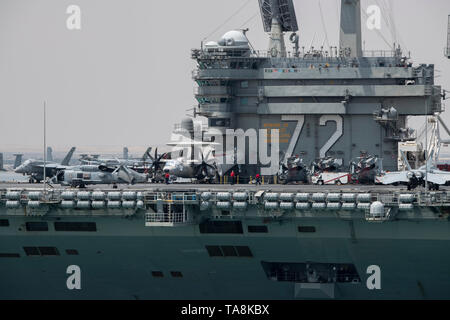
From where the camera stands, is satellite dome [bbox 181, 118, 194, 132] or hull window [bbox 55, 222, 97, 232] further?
satellite dome [bbox 181, 118, 194, 132]

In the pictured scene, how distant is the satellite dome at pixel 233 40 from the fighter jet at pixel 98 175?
27.0ft

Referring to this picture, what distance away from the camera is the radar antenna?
39875mm

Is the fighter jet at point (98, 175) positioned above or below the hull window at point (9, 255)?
above

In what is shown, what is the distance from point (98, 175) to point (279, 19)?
482 inches

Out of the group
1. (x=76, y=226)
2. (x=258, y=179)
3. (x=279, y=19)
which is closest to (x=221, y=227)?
(x=76, y=226)

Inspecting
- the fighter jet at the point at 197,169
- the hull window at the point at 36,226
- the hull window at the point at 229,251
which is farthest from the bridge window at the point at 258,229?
the fighter jet at the point at 197,169

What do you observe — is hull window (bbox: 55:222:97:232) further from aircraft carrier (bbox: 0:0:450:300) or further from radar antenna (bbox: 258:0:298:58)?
radar antenna (bbox: 258:0:298:58)

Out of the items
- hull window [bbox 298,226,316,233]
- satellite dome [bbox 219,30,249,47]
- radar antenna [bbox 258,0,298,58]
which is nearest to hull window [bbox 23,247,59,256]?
hull window [bbox 298,226,316,233]

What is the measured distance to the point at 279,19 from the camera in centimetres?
3997

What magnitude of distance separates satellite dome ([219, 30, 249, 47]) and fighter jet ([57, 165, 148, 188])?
324 inches

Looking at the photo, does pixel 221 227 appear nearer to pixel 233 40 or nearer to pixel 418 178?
pixel 418 178

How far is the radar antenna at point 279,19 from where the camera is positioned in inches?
1570

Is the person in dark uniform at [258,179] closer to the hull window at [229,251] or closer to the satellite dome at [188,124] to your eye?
the satellite dome at [188,124]
